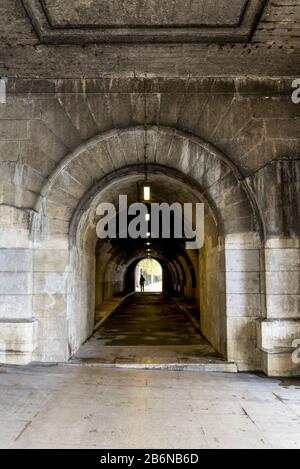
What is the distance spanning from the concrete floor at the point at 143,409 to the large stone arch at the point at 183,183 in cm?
87

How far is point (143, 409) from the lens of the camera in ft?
13.5

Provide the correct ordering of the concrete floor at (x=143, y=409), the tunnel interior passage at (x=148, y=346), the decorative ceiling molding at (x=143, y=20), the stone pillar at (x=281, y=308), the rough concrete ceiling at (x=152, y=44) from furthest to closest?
the tunnel interior passage at (x=148, y=346), the stone pillar at (x=281, y=308), the rough concrete ceiling at (x=152, y=44), the decorative ceiling molding at (x=143, y=20), the concrete floor at (x=143, y=409)

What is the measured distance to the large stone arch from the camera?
595 cm

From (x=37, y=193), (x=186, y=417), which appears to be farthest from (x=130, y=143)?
(x=186, y=417)

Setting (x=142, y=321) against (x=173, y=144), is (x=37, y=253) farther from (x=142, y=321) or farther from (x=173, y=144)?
(x=142, y=321)

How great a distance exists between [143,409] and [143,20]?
4802 millimetres

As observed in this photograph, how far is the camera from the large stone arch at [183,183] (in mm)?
5953

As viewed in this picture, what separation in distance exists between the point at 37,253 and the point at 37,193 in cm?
103

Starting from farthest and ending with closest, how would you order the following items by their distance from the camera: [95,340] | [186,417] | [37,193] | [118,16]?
[95,340]
[37,193]
[118,16]
[186,417]

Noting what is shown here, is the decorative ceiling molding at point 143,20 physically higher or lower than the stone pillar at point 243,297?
higher

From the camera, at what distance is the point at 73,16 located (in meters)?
4.54

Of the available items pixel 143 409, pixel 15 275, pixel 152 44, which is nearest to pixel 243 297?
pixel 143 409

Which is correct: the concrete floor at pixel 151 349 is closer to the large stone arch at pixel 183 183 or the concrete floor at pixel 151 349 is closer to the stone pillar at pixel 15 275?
the large stone arch at pixel 183 183

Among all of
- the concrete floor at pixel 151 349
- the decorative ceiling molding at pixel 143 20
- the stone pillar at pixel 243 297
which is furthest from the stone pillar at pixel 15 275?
the stone pillar at pixel 243 297
